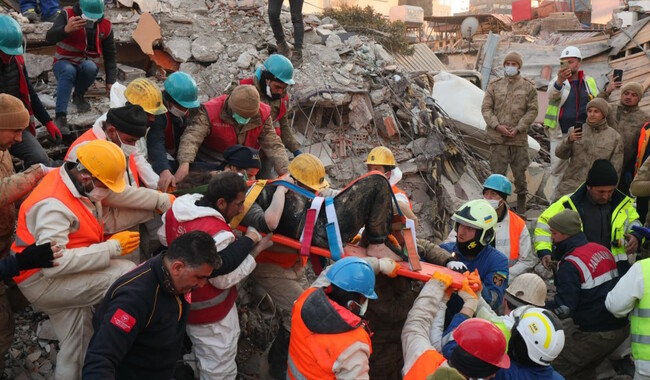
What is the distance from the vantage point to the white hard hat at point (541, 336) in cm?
309

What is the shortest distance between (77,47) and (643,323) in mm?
6087

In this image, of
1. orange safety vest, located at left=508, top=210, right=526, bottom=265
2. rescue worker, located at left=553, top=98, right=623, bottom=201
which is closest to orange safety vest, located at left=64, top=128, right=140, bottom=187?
orange safety vest, located at left=508, top=210, right=526, bottom=265

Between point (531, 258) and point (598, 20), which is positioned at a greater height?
point (598, 20)

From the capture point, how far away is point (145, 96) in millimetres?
4703

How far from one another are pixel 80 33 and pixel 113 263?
3.52m

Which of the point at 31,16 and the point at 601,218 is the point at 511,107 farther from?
the point at 31,16

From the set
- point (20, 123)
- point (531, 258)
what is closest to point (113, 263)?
point (20, 123)

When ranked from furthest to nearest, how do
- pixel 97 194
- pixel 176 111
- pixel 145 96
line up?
pixel 176 111 < pixel 145 96 < pixel 97 194

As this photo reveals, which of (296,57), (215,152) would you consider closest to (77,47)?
(215,152)

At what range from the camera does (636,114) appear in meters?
7.04

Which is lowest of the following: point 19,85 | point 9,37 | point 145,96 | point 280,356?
point 280,356

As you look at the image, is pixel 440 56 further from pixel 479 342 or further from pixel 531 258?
pixel 479 342

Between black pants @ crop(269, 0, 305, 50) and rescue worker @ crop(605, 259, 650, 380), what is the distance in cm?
551

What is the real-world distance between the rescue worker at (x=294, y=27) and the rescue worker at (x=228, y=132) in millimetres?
2658
